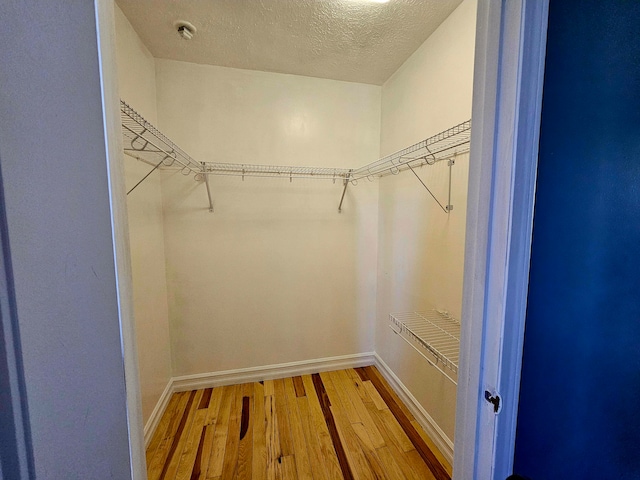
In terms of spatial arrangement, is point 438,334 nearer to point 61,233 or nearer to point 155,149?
point 61,233

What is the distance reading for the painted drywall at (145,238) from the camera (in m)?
1.47

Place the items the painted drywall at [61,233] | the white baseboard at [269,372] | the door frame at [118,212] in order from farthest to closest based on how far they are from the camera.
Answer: the white baseboard at [269,372]
the door frame at [118,212]
the painted drywall at [61,233]

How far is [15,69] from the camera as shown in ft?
0.92

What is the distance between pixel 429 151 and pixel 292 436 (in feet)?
6.68

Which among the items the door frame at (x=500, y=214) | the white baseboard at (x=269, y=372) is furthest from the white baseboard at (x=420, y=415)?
the door frame at (x=500, y=214)

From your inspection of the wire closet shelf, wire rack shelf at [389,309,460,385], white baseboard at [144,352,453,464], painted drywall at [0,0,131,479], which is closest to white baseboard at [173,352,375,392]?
white baseboard at [144,352,453,464]

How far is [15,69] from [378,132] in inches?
93.1

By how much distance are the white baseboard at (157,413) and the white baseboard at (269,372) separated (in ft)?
0.28

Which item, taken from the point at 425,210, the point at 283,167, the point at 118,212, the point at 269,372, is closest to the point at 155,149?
the point at 283,167

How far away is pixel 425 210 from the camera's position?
1699mm

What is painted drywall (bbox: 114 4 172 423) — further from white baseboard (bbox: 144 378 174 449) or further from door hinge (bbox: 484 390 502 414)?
door hinge (bbox: 484 390 502 414)

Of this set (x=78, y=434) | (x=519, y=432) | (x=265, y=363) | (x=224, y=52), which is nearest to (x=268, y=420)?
(x=265, y=363)

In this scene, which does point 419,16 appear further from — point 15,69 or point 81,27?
point 15,69

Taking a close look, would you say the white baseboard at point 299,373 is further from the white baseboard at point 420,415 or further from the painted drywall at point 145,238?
the painted drywall at point 145,238
